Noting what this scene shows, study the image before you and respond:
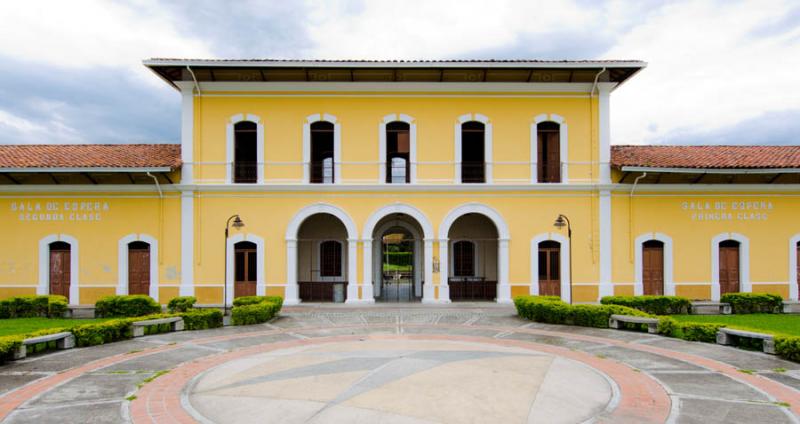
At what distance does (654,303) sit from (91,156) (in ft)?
67.9

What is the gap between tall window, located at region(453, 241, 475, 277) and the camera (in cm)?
2189

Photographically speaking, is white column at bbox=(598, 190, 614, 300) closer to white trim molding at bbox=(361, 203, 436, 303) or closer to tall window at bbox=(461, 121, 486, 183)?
tall window at bbox=(461, 121, 486, 183)

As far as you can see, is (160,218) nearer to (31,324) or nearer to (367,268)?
(31,324)

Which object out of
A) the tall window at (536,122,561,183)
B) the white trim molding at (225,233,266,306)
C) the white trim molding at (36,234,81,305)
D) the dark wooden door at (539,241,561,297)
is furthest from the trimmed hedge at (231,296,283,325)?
the tall window at (536,122,561,183)

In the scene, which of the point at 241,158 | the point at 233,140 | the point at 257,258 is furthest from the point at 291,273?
the point at 233,140

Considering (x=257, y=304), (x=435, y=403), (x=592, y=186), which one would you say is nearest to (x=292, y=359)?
(x=435, y=403)

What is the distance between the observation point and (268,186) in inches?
762

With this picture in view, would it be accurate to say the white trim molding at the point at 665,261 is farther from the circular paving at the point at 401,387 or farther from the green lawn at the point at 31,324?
the green lawn at the point at 31,324

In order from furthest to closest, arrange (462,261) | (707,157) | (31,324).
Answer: (462,261) → (707,157) → (31,324)

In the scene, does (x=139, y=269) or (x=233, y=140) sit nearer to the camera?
(x=139, y=269)

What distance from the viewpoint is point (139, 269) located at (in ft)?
64.1

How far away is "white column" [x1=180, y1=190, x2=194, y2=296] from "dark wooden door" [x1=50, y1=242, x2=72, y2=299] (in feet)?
14.1

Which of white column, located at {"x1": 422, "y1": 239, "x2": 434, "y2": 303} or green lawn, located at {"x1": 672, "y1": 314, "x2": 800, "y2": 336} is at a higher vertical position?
white column, located at {"x1": 422, "y1": 239, "x2": 434, "y2": 303}

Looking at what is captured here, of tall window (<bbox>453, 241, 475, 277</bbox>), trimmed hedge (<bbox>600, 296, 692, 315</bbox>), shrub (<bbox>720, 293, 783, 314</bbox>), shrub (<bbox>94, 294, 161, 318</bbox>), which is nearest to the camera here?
shrub (<bbox>94, 294, 161, 318</bbox>)
